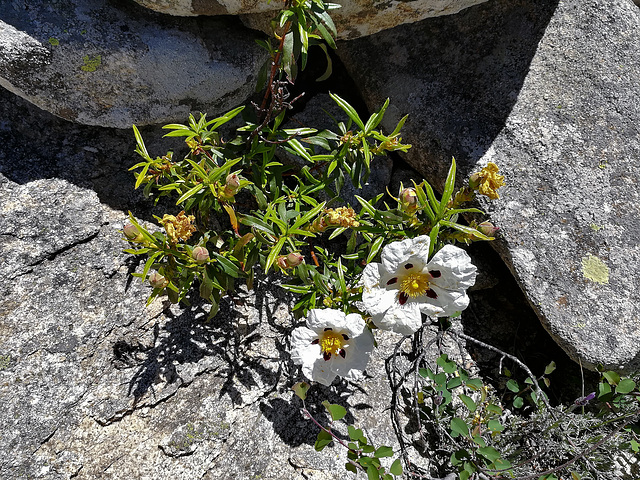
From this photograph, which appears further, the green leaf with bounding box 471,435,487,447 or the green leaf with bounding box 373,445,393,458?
the green leaf with bounding box 471,435,487,447

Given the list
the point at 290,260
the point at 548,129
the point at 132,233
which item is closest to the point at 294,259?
the point at 290,260

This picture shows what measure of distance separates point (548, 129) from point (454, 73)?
622 mm

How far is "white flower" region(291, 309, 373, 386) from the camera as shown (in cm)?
184

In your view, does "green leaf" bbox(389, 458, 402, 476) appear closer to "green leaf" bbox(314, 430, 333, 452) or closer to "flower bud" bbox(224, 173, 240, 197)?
"green leaf" bbox(314, 430, 333, 452)

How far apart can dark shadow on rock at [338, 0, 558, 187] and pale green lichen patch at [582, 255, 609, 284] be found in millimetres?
786

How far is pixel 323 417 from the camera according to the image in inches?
86.8

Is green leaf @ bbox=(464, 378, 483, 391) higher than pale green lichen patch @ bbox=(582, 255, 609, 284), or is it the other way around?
pale green lichen patch @ bbox=(582, 255, 609, 284)

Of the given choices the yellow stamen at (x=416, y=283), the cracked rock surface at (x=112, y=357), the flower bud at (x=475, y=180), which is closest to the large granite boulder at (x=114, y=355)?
the cracked rock surface at (x=112, y=357)

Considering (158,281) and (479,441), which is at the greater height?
(158,281)

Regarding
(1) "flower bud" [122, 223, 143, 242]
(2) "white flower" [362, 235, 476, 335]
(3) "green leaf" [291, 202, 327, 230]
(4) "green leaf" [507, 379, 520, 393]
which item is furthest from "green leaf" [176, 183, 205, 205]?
(4) "green leaf" [507, 379, 520, 393]

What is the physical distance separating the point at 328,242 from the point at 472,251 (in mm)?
876

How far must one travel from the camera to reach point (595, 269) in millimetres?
2396

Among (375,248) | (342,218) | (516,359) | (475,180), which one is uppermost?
(475,180)

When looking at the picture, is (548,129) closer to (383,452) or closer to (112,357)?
(383,452)
